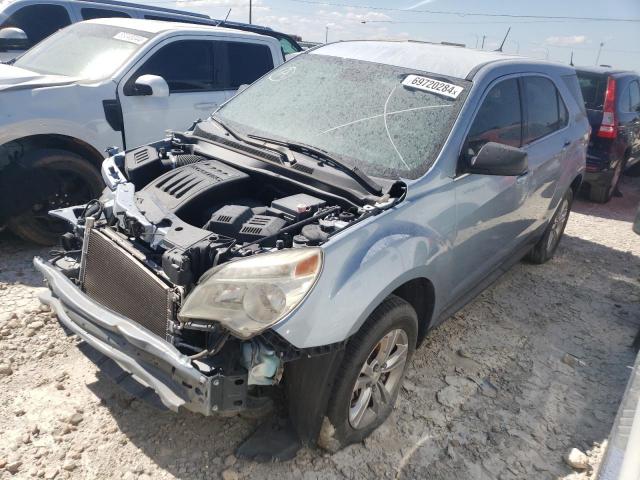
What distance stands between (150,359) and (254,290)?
54 centimetres

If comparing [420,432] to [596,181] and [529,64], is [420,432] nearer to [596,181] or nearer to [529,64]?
[529,64]

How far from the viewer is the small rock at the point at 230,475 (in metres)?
2.27

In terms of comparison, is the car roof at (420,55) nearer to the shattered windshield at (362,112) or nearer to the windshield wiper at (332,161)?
the shattered windshield at (362,112)

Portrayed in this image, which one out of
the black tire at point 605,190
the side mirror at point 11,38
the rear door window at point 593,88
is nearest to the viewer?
the side mirror at point 11,38

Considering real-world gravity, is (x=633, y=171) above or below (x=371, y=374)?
below

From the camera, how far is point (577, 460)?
8.49 feet

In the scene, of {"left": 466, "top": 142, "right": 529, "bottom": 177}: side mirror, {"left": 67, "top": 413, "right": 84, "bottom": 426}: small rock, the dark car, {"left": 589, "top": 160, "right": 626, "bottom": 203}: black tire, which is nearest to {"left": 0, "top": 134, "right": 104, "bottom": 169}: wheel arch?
{"left": 67, "top": 413, "right": 84, "bottom": 426}: small rock

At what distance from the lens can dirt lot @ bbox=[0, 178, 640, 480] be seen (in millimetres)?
2363

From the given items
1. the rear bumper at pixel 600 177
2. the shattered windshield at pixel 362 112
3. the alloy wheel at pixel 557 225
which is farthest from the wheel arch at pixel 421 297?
the rear bumper at pixel 600 177

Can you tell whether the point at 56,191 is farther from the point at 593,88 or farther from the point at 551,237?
the point at 593,88

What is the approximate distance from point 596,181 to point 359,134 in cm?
582

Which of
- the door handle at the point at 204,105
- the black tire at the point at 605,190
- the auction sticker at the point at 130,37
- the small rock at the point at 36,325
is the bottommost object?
the black tire at the point at 605,190

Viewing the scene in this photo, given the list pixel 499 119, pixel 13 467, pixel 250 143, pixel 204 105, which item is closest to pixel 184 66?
pixel 204 105

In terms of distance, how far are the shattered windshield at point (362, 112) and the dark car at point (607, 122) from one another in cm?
517
